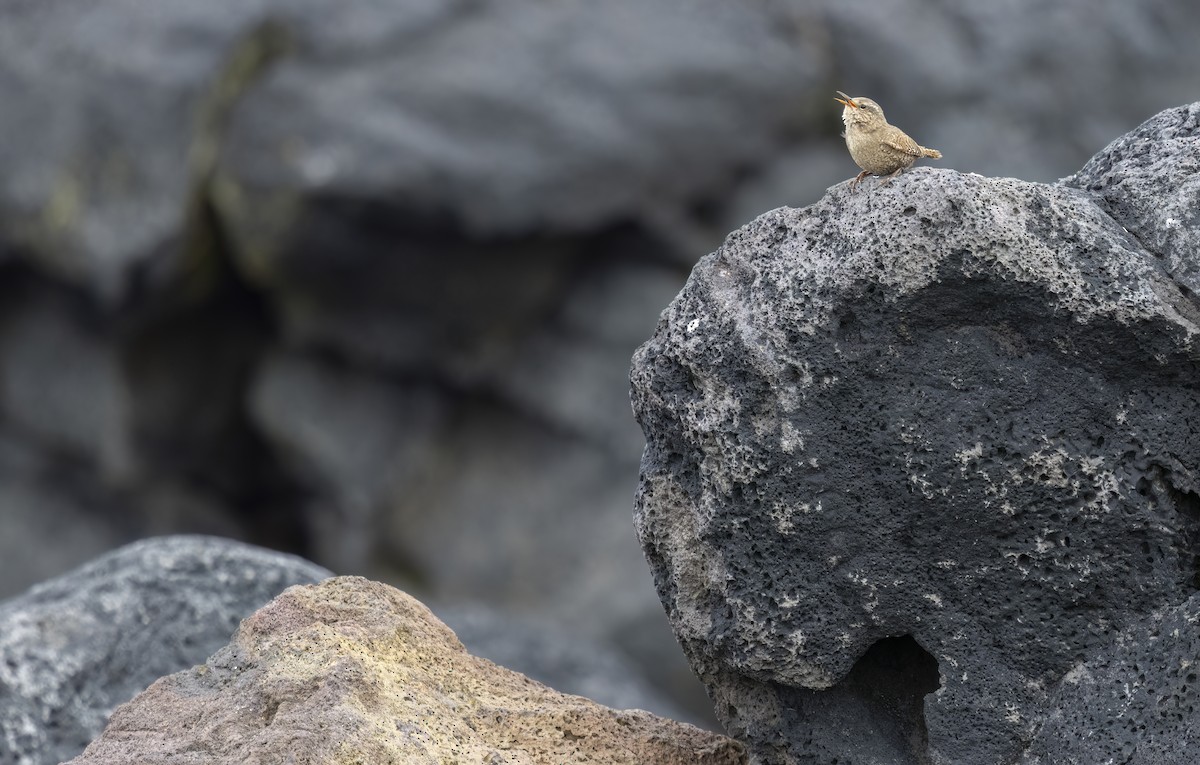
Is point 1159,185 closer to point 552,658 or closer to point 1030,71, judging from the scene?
point 552,658

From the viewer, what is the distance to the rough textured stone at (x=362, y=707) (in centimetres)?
255

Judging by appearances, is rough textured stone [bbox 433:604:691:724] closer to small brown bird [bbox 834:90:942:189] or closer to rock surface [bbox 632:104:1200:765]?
rock surface [bbox 632:104:1200:765]

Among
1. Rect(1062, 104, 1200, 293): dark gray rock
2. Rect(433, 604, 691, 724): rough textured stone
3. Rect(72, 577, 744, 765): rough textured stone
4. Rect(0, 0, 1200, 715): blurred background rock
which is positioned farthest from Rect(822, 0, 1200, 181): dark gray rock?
Rect(72, 577, 744, 765): rough textured stone

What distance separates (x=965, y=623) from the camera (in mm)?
2785

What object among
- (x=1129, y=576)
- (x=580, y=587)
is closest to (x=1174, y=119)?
(x=1129, y=576)

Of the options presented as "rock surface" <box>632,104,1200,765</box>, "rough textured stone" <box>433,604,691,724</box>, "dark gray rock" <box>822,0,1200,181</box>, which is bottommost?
"rock surface" <box>632,104,1200,765</box>


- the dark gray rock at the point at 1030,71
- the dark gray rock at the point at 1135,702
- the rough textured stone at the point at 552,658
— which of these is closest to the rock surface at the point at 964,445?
the dark gray rock at the point at 1135,702

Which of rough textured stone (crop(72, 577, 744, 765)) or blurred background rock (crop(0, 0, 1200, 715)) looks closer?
rough textured stone (crop(72, 577, 744, 765))

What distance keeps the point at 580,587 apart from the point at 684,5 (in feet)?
12.3

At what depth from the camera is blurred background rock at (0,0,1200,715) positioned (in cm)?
888

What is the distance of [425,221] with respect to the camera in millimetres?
8930

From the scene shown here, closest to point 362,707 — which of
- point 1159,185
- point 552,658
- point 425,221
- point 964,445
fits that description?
point 964,445

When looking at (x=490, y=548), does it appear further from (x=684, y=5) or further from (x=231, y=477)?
(x=684, y=5)

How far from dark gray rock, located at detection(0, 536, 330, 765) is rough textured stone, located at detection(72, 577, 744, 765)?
42.8 inches
